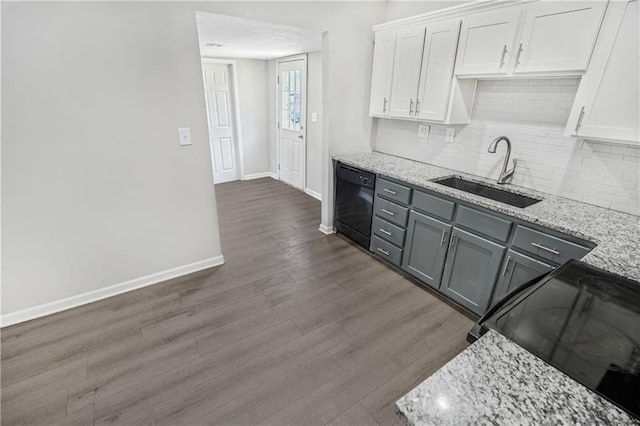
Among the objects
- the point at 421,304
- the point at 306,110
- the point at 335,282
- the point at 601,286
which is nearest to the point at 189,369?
the point at 335,282

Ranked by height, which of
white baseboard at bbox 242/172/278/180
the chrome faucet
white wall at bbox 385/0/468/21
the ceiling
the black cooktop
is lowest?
white baseboard at bbox 242/172/278/180

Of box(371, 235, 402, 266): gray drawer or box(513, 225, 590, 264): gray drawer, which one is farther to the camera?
box(371, 235, 402, 266): gray drawer

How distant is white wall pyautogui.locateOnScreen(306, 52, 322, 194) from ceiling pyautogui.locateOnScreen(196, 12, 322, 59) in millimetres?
223

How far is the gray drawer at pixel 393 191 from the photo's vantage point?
8.55ft

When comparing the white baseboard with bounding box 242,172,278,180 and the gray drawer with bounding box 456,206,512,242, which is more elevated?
the gray drawer with bounding box 456,206,512,242

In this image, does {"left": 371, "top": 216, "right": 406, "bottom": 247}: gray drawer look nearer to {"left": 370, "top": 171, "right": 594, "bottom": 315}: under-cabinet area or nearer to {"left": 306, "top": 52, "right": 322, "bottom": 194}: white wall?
{"left": 370, "top": 171, "right": 594, "bottom": 315}: under-cabinet area

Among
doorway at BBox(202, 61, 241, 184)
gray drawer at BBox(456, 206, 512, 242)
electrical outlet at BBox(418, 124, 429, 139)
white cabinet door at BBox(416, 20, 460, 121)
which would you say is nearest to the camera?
gray drawer at BBox(456, 206, 512, 242)

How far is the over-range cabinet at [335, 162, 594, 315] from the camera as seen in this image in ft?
6.13

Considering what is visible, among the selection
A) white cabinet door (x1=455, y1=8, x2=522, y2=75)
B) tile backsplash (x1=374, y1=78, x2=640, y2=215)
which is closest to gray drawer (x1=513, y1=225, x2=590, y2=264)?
tile backsplash (x1=374, y1=78, x2=640, y2=215)

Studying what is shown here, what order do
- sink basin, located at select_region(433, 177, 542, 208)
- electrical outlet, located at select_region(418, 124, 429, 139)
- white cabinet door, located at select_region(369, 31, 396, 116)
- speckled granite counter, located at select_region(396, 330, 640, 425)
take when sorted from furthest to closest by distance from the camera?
electrical outlet, located at select_region(418, 124, 429, 139) → white cabinet door, located at select_region(369, 31, 396, 116) → sink basin, located at select_region(433, 177, 542, 208) → speckled granite counter, located at select_region(396, 330, 640, 425)

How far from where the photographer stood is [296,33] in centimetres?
294

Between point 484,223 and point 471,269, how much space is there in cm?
38

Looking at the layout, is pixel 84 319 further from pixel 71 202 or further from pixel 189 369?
pixel 189 369

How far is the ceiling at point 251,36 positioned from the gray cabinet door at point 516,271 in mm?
2540
